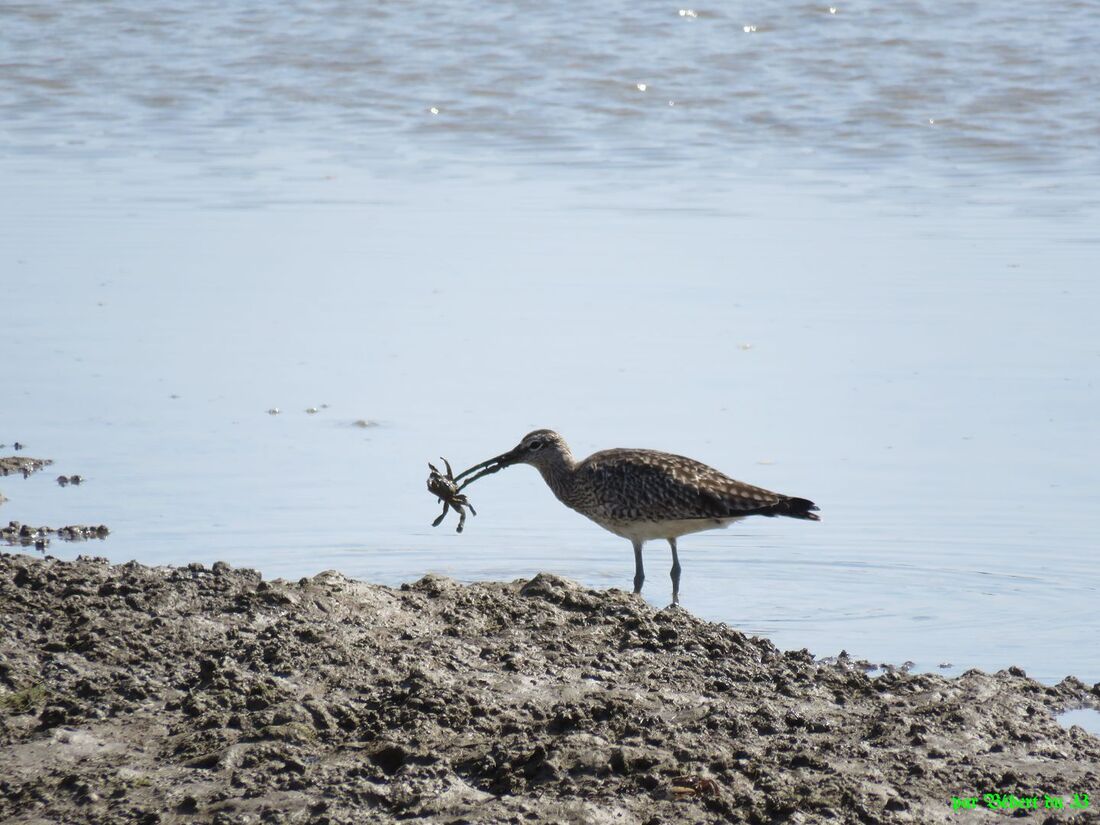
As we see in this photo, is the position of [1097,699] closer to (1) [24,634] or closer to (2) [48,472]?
(1) [24,634]

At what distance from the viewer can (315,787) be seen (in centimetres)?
555

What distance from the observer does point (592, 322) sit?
1212 centimetres

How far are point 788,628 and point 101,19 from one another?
20.3 metres

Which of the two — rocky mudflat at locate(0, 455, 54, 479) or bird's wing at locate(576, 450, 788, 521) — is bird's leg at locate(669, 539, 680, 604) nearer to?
bird's wing at locate(576, 450, 788, 521)

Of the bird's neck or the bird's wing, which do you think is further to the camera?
the bird's neck

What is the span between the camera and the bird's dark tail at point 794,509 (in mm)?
8586

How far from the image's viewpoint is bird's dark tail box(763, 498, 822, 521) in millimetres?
8586

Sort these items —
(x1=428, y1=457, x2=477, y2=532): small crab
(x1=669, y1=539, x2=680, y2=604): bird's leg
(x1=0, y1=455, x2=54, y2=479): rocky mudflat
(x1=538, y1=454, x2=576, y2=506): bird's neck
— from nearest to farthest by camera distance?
(x1=669, y1=539, x2=680, y2=604): bird's leg
(x1=428, y1=457, x2=477, y2=532): small crab
(x1=538, y1=454, x2=576, y2=506): bird's neck
(x1=0, y1=455, x2=54, y2=479): rocky mudflat

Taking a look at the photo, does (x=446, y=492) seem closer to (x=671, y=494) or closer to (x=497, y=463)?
(x=497, y=463)

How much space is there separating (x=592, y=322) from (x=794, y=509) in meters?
3.71

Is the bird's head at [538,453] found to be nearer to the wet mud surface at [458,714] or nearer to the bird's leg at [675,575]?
the bird's leg at [675,575]

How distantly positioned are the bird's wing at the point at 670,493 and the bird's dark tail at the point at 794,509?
2cm

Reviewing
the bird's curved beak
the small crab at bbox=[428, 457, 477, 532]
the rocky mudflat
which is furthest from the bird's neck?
the rocky mudflat

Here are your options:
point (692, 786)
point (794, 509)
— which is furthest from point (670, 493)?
point (692, 786)
